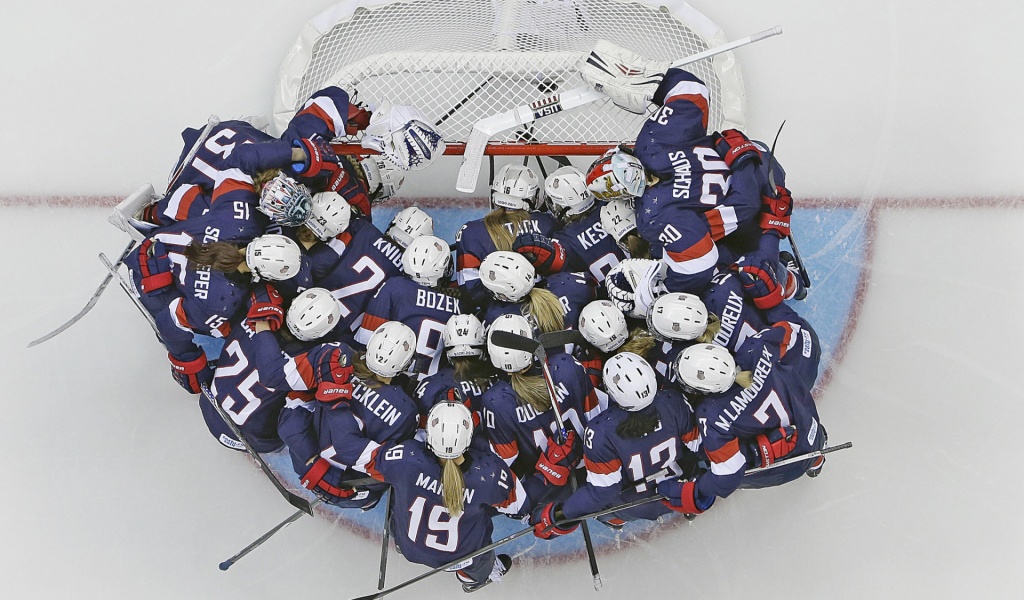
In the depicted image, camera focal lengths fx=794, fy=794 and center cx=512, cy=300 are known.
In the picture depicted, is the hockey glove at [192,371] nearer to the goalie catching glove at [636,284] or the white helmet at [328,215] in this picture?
the white helmet at [328,215]

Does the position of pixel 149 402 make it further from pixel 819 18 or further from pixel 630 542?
pixel 819 18

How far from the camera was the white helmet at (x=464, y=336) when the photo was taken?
343cm

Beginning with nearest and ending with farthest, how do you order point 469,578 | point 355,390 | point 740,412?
point 740,412 → point 355,390 → point 469,578

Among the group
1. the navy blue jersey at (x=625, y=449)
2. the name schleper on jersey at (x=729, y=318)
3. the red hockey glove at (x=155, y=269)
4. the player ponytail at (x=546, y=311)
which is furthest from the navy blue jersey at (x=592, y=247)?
the red hockey glove at (x=155, y=269)

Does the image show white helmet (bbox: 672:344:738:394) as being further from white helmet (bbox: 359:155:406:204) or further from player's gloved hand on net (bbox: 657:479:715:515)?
white helmet (bbox: 359:155:406:204)

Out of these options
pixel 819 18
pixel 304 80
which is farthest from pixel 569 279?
pixel 819 18

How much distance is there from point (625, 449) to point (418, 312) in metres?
1.10

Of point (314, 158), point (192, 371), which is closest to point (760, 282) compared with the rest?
point (314, 158)

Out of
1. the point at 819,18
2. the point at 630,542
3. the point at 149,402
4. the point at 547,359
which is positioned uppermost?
the point at 819,18

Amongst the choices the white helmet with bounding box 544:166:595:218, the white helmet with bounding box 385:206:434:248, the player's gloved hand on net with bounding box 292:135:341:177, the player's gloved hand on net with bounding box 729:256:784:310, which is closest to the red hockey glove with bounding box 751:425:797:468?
the player's gloved hand on net with bounding box 729:256:784:310

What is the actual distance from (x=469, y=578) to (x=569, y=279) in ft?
4.83

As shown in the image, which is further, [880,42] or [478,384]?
[880,42]

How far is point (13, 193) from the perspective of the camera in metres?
4.41

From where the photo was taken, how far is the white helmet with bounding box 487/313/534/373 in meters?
3.23
